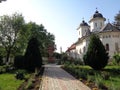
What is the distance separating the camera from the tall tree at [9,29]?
152 ft

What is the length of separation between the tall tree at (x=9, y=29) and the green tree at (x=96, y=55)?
72.9 ft

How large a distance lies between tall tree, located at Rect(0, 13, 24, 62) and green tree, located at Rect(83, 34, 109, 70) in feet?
72.9

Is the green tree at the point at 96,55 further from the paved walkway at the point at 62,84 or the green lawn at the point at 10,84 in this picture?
the green lawn at the point at 10,84

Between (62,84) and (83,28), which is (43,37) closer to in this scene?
(83,28)

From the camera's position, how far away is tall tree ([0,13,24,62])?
46438mm

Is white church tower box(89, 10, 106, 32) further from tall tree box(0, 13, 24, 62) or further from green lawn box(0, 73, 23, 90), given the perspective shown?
green lawn box(0, 73, 23, 90)

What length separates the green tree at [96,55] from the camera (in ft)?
89.7

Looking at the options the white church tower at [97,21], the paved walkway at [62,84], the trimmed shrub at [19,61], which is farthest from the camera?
the white church tower at [97,21]

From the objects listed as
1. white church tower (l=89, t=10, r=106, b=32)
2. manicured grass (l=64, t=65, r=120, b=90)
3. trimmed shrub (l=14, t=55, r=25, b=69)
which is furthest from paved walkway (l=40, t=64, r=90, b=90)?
white church tower (l=89, t=10, r=106, b=32)

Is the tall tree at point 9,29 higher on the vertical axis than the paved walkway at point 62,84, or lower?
higher

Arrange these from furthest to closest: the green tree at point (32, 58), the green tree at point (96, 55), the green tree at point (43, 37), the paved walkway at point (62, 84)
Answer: the green tree at point (43, 37), the green tree at point (32, 58), the green tree at point (96, 55), the paved walkway at point (62, 84)

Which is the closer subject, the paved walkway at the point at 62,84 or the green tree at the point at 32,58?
the paved walkway at the point at 62,84

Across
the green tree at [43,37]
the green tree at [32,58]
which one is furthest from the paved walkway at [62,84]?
the green tree at [43,37]

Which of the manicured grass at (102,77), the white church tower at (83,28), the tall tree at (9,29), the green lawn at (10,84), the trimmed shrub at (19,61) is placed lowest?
the green lawn at (10,84)
